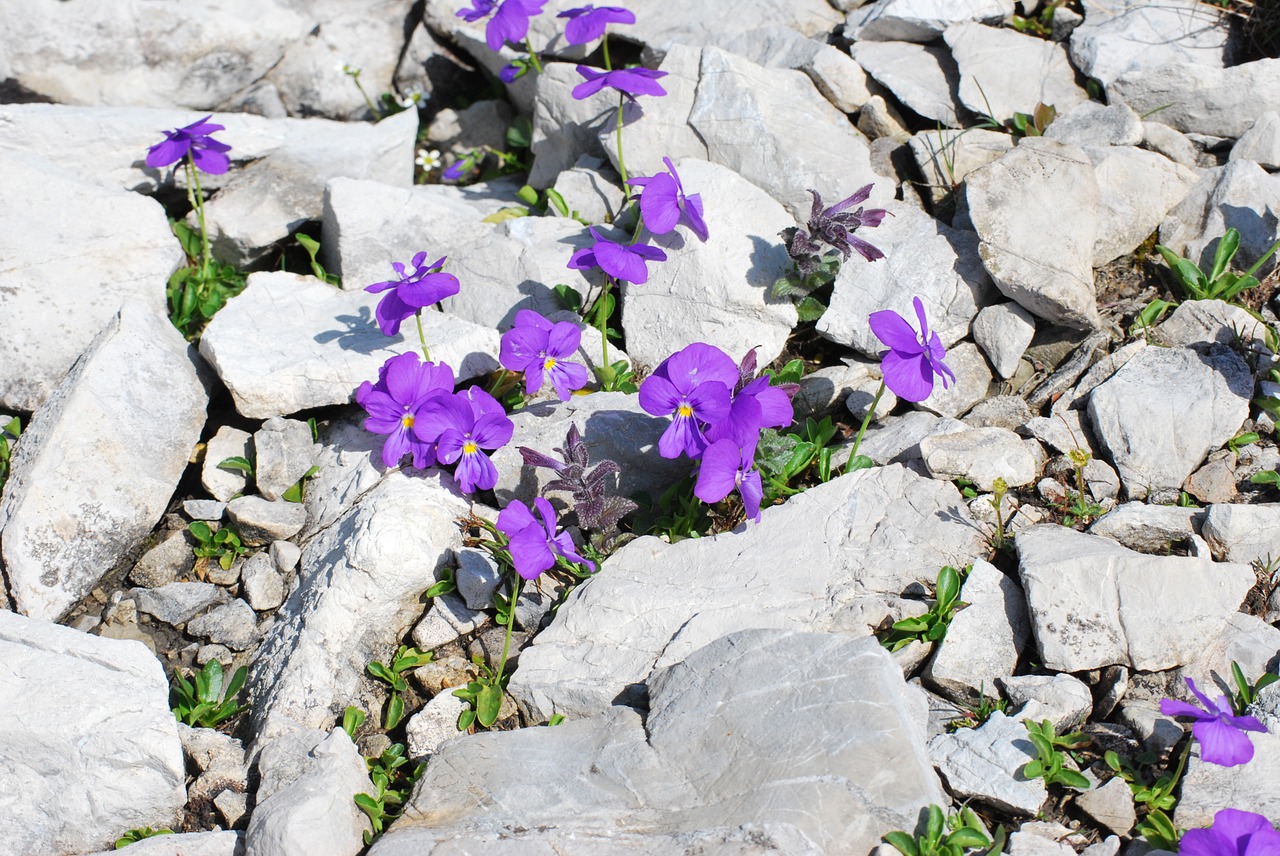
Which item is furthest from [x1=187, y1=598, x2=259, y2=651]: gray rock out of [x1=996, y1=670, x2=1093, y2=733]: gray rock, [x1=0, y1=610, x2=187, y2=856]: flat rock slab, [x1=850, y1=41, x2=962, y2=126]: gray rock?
[x1=850, y1=41, x2=962, y2=126]: gray rock

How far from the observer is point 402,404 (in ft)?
17.3

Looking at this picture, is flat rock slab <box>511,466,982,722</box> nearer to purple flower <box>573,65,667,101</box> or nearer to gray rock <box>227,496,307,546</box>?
gray rock <box>227,496,307,546</box>

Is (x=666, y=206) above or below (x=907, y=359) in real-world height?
above

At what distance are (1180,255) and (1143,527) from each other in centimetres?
207

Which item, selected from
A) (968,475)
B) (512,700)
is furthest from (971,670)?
(512,700)

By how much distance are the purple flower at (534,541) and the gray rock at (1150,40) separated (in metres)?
4.64

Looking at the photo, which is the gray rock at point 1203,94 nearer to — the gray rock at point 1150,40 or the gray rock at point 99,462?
the gray rock at point 1150,40

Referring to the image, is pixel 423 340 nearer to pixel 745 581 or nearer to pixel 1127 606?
pixel 745 581

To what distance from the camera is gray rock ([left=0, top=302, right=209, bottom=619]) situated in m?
5.16

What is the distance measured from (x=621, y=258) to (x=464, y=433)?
1298 mm

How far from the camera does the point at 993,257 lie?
5.67 metres

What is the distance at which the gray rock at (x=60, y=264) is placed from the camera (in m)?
5.98

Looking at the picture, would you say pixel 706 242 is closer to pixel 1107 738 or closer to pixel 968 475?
pixel 968 475

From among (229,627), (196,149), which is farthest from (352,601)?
(196,149)
